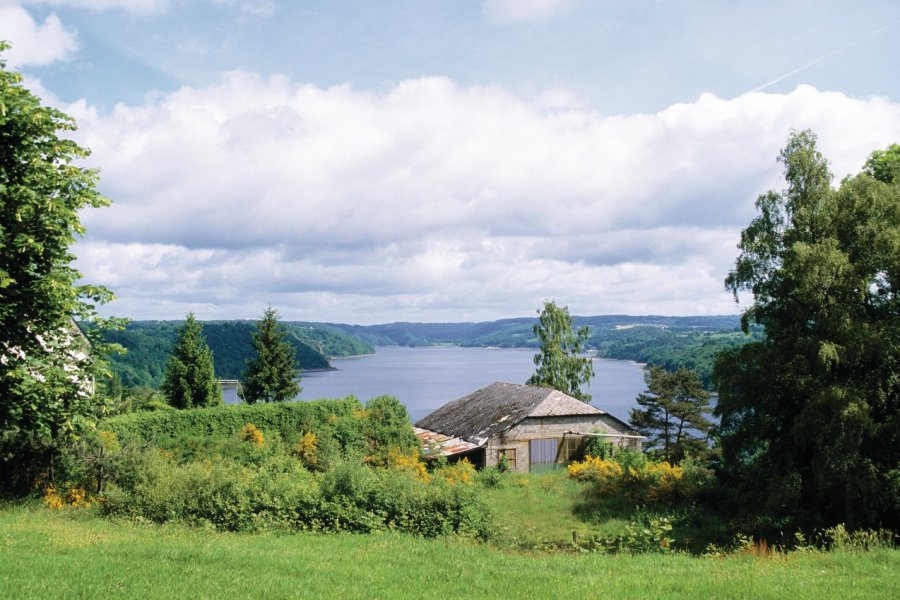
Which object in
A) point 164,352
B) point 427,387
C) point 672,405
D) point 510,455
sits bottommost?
point 427,387

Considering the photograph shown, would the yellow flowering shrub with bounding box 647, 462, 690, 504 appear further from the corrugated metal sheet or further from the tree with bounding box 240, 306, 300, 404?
the tree with bounding box 240, 306, 300, 404

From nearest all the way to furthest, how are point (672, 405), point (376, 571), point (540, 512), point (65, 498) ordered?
1. point (376, 571)
2. point (65, 498)
3. point (540, 512)
4. point (672, 405)

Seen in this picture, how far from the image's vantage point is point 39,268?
13.3 m

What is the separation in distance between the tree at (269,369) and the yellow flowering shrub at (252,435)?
1540 cm

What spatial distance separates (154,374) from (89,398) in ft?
363

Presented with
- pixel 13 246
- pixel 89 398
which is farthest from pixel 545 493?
pixel 13 246

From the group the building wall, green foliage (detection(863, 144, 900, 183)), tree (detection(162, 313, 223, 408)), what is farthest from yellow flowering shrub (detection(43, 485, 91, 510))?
green foliage (detection(863, 144, 900, 183))

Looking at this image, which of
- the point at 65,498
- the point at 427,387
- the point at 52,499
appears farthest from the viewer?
the point at 427,387

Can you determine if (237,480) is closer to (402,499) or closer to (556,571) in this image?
(402,499)

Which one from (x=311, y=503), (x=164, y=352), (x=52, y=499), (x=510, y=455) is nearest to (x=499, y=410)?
(x=510, y=455)

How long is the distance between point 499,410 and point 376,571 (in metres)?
28.4

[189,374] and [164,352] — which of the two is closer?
[189,374]

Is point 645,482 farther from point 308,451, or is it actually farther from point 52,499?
point 52,499

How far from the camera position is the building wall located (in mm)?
35062
